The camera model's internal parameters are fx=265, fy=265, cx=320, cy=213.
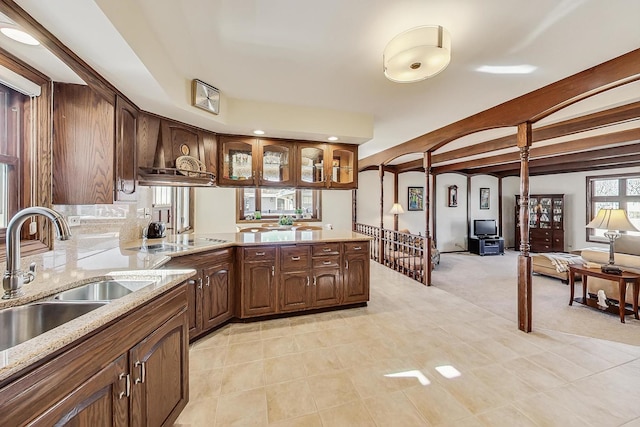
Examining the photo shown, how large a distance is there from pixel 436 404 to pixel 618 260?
12.3 feet

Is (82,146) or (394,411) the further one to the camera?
(82,146)

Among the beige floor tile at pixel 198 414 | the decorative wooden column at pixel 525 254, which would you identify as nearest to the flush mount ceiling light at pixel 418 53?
the decorative wooden column at pixel 525 254

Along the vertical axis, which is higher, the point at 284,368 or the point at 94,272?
the point at 94,272

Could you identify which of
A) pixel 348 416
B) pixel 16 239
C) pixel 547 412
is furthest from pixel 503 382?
pixel 16 239

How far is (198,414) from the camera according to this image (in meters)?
1.68

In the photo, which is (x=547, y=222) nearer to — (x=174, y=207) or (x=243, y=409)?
(x=243, y=409)

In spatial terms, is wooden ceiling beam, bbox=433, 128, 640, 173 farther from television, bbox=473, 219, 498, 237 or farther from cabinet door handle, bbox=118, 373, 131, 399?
cabinet door handle, bbox=118, 373, 131, 399

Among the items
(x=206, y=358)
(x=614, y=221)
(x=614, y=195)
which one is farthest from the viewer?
(x=614, y=195)

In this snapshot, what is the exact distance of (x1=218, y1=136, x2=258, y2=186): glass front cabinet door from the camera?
Answer: 3.35m

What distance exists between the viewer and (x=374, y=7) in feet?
5.28

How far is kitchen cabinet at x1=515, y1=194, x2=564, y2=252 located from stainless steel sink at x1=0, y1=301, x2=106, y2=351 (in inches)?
393

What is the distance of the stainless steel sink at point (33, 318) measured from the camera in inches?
44.9

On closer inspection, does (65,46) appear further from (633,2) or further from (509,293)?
(509,293)

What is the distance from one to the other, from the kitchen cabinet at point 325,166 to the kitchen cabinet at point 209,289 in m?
1.45
